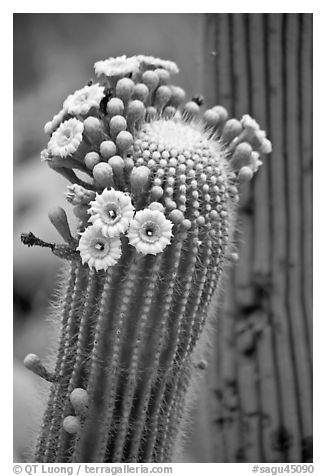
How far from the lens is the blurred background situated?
119 cm

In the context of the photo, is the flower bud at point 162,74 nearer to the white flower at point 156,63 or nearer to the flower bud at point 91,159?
the white flower at point 156,63

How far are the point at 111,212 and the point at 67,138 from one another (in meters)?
0.13

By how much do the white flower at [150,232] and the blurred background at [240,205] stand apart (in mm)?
382

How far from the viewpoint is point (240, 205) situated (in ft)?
4.46

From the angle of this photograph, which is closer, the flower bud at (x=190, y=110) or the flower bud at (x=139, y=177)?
the flower bud at (x=139, y=177)

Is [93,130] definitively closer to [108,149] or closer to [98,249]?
[108,149]

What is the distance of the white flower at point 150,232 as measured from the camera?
775 millimetres

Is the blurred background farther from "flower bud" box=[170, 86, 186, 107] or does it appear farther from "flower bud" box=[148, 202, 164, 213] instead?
"flower bud" box=[148, 202, 164, 213]

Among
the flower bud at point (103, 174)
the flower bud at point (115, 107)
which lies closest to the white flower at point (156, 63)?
the flower bud at point (115, 107)

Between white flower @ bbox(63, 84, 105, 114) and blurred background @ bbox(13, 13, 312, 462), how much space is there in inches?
10.4

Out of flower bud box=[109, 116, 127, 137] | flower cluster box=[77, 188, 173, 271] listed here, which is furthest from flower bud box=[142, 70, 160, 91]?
flower cluster box=[77, 188, 173, 271]

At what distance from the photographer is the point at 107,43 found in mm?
1246
